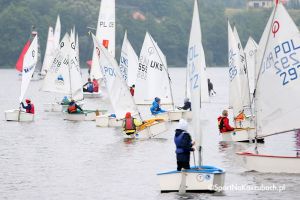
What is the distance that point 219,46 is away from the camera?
188 m

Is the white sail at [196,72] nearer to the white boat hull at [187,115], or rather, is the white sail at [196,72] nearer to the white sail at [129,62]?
the white boat hull at [187,115]

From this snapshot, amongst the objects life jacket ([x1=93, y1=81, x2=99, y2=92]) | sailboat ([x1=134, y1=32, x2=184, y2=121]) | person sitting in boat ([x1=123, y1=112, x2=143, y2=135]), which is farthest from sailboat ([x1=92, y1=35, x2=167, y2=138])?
life jacket ([x1=93, y1=81, x2=99, y2=92])

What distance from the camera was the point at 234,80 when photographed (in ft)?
154

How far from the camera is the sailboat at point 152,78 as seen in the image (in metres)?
53.5

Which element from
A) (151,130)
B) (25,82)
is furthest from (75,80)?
(151,130)

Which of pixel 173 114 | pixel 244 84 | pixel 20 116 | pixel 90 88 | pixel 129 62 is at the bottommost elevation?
pixel 20 116

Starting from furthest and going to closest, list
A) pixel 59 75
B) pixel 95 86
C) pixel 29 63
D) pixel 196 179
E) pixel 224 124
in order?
pixel 95 86, pixel 59 75, pixel 29 63, pixel 224 124, pixel 196 179

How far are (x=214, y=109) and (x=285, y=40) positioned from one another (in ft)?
111

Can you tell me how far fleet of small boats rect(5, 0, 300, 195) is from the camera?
27.8 meters

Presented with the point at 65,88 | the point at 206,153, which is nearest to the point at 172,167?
the point at 206,153

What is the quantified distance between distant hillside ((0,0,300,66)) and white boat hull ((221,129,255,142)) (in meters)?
111

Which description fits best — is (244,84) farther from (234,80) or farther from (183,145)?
(183,145)

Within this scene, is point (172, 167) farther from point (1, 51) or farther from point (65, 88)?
point (1, 51)

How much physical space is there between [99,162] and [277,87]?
7643mm
